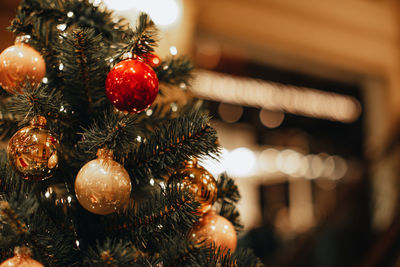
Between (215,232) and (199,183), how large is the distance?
8cm

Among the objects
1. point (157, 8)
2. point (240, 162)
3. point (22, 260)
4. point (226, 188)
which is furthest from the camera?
point (240, 162)

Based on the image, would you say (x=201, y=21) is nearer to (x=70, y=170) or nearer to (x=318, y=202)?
(x=70, y=170)

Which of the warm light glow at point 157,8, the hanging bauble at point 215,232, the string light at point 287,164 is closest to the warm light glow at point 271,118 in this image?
the string light at point 287,164

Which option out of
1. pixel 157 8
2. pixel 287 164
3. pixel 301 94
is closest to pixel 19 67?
pixel 157 8

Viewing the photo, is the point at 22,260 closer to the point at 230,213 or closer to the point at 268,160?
the point at 230,213

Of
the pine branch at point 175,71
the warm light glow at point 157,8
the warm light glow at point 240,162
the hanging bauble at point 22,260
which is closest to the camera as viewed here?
the hanging bauble at point 22,260

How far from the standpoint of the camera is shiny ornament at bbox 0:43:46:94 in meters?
0.51

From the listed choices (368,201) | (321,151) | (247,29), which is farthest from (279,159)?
(247,29)

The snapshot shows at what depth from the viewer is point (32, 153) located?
451 millimetres

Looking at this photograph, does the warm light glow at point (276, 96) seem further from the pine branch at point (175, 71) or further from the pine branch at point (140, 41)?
the pine branch at point (140, 41)

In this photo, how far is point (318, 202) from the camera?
4.75 meters

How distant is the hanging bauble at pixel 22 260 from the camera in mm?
389

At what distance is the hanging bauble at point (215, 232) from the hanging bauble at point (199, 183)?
0.08ft

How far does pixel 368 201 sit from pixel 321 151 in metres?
2.05
